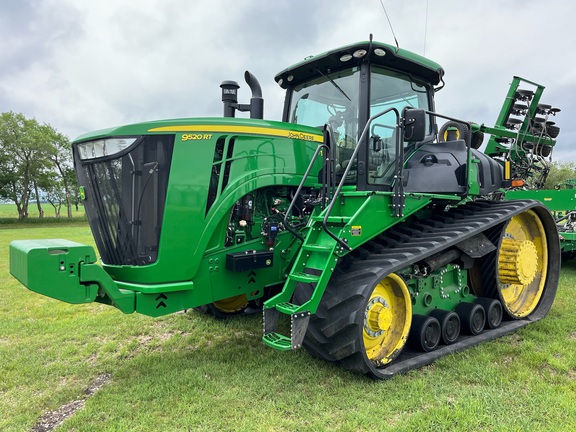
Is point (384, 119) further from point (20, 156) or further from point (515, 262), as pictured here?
point (20, 156)

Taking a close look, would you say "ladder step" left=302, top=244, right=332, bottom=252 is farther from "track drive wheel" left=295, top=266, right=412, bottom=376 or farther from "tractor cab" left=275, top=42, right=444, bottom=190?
"tractor cab" left=275, top=42, right=444, bottom=190

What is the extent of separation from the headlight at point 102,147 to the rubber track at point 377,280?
1.86 meters

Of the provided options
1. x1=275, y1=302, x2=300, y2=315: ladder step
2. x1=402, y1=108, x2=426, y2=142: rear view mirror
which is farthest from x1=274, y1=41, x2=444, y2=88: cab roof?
x1=275, y1=302, x2=300, y2=315: ladder step

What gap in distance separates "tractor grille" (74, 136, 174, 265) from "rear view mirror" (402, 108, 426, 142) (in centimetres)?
210

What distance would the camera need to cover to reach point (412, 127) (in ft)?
12.9

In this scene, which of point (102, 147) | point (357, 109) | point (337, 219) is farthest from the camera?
point (357, 109)

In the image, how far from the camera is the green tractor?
347cm

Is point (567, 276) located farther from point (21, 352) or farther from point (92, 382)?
point (21, 352)

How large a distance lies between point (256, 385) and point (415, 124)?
2.65 m

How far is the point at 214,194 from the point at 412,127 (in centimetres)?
188

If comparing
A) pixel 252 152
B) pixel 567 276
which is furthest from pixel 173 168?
pixel 567 276

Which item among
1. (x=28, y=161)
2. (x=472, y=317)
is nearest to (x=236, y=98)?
(x=472, y=317)

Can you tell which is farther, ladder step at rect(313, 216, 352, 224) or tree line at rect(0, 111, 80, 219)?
tree line at rect(0, 111, 80, 219)

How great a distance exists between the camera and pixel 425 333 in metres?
4.11
